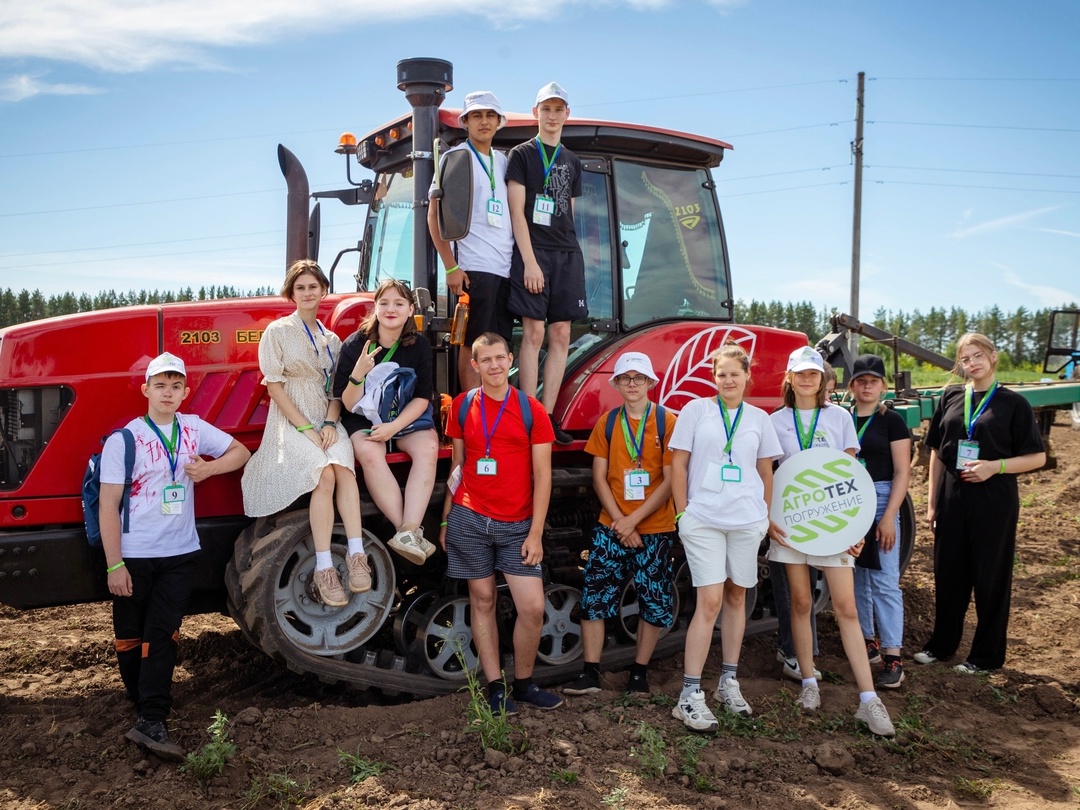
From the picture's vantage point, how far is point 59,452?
176 inches

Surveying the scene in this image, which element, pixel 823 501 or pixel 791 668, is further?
pixel 791 668

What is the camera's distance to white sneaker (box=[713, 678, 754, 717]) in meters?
4.59

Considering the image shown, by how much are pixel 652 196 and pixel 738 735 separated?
305cm

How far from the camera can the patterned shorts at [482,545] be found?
4539mm

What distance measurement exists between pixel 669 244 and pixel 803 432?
1483 mm

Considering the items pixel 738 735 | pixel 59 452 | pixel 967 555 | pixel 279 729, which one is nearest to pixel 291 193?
pixel 59 452

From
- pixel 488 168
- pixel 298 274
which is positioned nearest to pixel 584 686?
pixel 298 274

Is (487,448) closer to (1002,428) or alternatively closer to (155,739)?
(155,739)

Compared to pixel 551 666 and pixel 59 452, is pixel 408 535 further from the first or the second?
pixel 59 452

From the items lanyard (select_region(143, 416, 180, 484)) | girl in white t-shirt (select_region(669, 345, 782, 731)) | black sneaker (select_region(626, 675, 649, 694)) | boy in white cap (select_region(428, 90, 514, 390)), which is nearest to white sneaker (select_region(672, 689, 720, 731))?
girl in white t-shirt (select_region(669, 345, 782, 731))

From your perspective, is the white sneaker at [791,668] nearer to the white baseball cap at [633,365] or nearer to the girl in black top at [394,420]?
the white baseball cap at [633,365]

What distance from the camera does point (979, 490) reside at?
17.9ft

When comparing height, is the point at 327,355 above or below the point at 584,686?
above

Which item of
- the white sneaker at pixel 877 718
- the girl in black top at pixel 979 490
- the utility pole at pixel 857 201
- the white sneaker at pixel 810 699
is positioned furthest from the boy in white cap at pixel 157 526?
the utility pole at pixel 857 201
